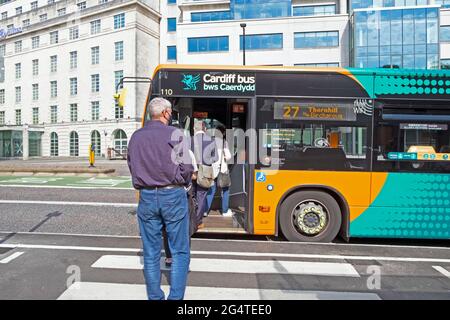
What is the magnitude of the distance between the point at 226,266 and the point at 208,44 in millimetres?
36356

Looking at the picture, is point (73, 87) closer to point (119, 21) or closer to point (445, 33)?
point (119, 21)

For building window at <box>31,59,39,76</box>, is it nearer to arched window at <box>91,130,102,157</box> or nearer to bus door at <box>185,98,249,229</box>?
arched window at <box>91,130,102,157</box>

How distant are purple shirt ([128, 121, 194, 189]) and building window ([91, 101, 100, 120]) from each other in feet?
148

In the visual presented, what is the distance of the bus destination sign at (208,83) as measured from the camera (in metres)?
5.49

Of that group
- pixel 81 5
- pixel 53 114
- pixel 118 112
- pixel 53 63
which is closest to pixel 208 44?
pixel 118 112

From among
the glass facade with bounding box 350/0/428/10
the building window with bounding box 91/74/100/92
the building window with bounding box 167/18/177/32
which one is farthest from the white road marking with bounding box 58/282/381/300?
the building window with bounding box 167/18/177/32

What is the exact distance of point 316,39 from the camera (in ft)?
116

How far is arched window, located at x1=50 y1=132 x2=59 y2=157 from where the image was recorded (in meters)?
47.7

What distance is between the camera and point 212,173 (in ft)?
19.2

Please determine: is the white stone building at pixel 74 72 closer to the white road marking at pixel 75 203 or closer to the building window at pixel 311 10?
the building window at pixel 311 10

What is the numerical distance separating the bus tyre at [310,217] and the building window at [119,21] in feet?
145

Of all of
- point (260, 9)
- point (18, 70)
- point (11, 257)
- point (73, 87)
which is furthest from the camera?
point (18, 70)
